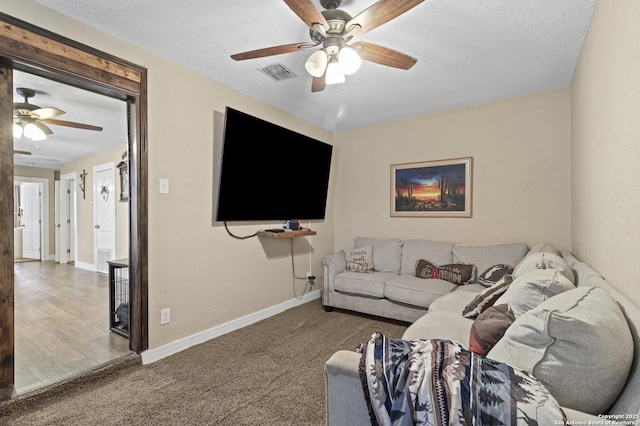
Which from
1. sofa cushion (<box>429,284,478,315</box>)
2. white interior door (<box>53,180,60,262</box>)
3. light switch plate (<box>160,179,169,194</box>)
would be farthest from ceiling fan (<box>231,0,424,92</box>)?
white interior door (<box>53,180,60,262</box>)

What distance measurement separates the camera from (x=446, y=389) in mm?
868

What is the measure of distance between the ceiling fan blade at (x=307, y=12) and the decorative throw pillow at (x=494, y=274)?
264 centimetres

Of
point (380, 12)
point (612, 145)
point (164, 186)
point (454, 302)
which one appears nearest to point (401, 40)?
point (380, 12)

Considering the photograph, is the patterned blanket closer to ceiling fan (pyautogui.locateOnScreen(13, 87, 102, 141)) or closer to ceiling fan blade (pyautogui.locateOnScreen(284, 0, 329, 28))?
ceiling fan blade (pyautogui.locateOnScreen(284, 0, 329, 28))

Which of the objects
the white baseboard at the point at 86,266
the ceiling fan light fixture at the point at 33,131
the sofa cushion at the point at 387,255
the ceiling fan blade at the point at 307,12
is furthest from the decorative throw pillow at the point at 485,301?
the white baseboard at the point at 86,266

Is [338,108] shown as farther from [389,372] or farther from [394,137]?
[389,372]

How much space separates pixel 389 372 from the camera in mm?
981

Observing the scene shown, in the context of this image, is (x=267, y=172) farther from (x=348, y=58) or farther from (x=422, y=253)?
(x=422, y=253)

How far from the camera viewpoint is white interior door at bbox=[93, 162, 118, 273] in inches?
219

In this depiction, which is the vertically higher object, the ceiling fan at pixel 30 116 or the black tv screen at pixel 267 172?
the ceiling fan at pixel 30 116

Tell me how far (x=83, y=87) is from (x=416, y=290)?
3265 millimetres

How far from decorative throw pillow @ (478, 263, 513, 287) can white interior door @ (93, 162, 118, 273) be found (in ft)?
19.3

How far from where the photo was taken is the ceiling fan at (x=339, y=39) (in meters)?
1.63

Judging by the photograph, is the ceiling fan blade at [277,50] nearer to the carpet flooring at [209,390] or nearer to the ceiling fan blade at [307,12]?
the ceiling fan blade at [307,12]
